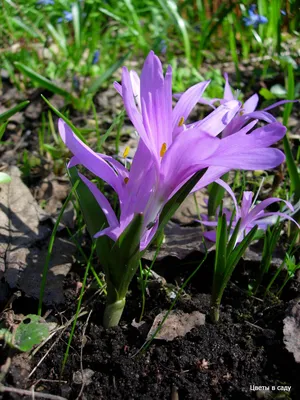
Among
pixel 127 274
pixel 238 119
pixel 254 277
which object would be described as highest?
pixel 238 119

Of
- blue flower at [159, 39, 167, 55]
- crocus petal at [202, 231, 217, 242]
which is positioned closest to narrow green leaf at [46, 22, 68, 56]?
blue flower at [159, 39, 167, 55]

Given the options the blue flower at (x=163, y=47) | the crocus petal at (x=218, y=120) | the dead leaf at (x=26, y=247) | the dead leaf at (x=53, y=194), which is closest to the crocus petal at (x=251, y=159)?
the crocus petal at (x=218, y=120)

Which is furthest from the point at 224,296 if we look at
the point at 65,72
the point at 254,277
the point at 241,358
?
the point at 65,72

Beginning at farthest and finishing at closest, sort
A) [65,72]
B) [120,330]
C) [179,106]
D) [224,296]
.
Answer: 1. [65,72]
2. [224,296]
3. [120,330]
4. [179,106]

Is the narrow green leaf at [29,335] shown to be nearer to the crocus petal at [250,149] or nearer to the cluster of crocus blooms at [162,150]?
the cluster of crocus blooms at [162,150]

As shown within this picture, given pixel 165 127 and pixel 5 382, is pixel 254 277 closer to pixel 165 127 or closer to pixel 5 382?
pixel 165 127

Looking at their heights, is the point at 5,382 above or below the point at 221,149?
below

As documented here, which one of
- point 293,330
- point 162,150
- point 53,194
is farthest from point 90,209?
point 53,194

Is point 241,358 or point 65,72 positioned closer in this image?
point 241,358
